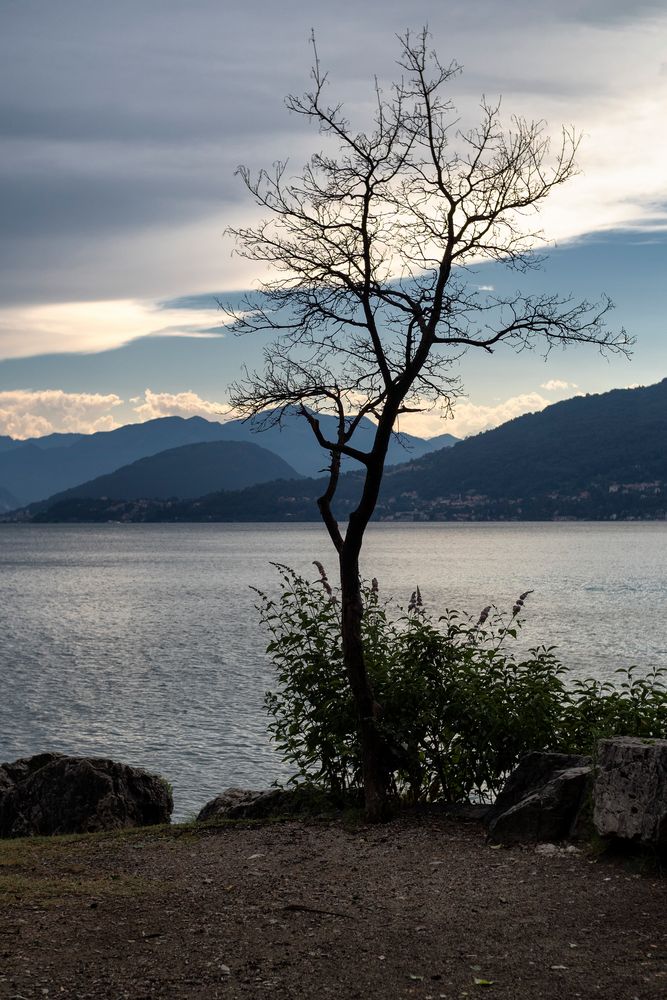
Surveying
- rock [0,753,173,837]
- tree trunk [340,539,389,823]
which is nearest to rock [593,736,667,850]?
tree trunk [340,539,389,823]

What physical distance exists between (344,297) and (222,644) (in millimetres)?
37195

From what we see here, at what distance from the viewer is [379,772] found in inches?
432

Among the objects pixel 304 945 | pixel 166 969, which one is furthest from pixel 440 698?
pixel 166 969

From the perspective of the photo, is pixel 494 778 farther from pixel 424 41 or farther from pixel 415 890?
pixel 424 41

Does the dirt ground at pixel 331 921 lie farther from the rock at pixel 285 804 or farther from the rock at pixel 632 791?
the rock at pixel 285 804

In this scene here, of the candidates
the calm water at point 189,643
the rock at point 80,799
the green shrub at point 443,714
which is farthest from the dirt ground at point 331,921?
the calm water at point 189,643

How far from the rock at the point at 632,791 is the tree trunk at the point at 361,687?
271cm

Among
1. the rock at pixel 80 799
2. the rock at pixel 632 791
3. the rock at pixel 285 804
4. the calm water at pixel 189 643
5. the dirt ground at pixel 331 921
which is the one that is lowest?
the calm water at pixel 189 643

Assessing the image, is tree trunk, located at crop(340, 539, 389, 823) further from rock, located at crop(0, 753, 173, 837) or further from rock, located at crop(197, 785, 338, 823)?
rock, located at crop(0, 753, 173, 837)

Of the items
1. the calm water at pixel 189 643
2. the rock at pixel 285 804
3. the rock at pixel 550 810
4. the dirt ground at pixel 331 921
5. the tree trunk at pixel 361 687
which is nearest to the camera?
the dirt ground at pixel 331 921

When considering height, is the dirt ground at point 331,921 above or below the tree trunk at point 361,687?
below

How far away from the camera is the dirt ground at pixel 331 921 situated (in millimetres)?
6445

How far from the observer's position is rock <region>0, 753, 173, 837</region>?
44.5 feet

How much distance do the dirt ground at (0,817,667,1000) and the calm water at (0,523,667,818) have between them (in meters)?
9.92
